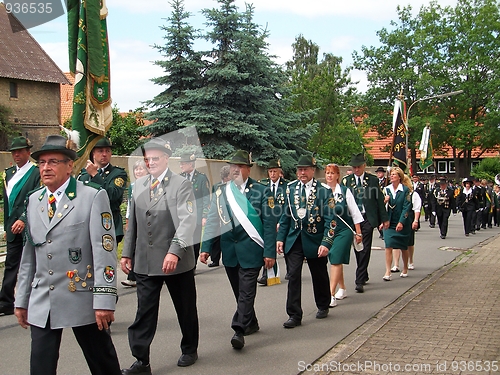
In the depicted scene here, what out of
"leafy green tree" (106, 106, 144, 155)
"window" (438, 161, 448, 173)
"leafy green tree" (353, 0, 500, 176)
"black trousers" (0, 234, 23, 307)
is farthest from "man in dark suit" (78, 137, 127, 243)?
"window" (438, 161, 448, 173)

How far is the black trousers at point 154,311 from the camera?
5.15 meters

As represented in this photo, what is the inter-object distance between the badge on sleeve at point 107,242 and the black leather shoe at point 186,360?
194cm

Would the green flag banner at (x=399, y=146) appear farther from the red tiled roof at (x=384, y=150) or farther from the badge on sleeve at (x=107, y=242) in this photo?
the red tiled roof at (x=384, y=150)

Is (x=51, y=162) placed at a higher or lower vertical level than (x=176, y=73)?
lower

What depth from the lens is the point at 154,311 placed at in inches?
207

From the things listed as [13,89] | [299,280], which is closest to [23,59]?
[13,89]

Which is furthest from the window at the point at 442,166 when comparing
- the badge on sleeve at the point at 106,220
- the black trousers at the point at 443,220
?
the badge on sleeve at the point at 106,220

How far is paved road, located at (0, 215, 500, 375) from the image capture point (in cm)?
550

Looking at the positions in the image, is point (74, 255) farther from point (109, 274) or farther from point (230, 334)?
point (230, 334)

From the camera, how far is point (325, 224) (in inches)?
287

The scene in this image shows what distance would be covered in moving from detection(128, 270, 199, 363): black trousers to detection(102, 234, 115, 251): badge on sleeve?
4.59 ft

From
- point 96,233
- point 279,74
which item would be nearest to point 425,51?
point 279,74

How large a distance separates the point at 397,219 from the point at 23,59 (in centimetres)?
3597

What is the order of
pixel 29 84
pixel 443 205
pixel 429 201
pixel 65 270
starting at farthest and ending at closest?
pixel 29 84 → pixel 429 201 → pixel 443 205 → pixel 65 270
